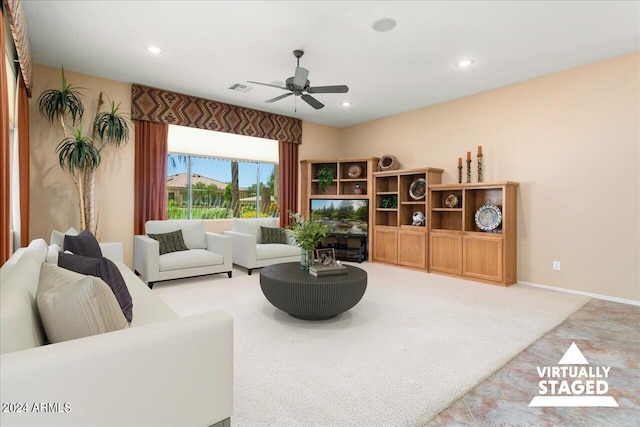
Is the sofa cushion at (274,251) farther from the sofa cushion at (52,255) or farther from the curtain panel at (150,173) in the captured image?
the sofa cushion at (52,255)

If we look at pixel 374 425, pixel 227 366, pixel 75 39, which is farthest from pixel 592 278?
pixel 75 39

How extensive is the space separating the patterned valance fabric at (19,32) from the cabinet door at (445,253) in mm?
5225

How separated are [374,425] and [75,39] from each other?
441 cm

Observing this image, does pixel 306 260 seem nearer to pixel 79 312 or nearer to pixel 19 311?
pixel 79 312

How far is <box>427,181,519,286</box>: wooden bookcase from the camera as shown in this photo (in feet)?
15.0

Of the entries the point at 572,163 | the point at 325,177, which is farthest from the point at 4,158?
the point at 572,163

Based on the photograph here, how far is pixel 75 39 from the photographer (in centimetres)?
356

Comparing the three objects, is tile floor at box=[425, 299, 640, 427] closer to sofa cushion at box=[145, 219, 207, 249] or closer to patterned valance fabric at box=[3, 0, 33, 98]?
patterned valance fabric at box=[3, 0, 33, 98]

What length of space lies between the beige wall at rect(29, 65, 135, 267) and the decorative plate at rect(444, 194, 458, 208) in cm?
478

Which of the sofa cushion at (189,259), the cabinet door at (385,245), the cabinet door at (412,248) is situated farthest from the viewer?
the cabinet door at (385,245)

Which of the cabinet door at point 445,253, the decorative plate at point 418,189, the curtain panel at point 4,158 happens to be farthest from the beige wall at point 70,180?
the cabinet door at point 445,253

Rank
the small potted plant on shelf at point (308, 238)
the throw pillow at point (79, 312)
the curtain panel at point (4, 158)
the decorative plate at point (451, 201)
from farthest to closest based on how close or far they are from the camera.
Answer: the decorative plate at point (451, 201) < the small potted plant on shelf at point (308, 238) < the curtain panel at point (4, 158) < the throw pillow at point (79, 312)

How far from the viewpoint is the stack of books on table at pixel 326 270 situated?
3145mm

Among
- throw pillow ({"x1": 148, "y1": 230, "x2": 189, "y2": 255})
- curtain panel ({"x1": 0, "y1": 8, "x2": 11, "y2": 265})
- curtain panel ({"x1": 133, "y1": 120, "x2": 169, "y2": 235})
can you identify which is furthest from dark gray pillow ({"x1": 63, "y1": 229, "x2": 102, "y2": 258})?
curtain panel ({"x1": 133, "y1": 120, "x2": 169, "y2": 235})
